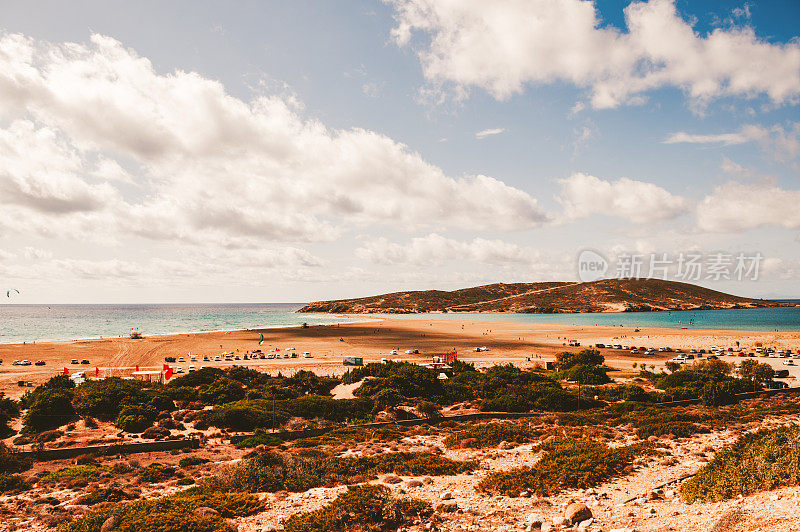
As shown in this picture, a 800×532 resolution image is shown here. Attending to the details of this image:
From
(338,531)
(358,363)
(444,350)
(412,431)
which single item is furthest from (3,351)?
(338,531)

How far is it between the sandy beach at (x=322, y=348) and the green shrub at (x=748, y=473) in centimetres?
4024

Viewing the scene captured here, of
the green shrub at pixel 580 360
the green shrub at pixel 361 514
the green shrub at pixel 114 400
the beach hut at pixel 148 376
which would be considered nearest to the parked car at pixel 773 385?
the green shrub at pixel 580 360

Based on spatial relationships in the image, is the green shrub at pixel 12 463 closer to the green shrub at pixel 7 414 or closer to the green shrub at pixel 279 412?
the green shrub at pixel 7 414

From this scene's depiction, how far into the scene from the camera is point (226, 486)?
14.7m

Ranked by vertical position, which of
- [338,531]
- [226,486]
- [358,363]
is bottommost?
[358,363]

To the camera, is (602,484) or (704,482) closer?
(704,482)

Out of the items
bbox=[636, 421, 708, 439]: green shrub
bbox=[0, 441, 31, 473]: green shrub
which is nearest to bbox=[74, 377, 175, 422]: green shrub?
bbox=[0, 441, 31, 473]: green shrub

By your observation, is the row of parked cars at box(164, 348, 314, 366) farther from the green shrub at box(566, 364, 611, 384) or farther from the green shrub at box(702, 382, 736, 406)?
the green shrub at box(702, 382, 736, 406)

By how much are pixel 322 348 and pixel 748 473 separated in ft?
214

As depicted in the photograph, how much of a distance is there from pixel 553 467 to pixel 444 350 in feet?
183

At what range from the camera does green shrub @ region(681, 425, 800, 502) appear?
10766 millimetres

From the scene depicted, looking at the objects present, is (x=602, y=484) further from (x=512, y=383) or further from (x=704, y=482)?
(x=512, y=383)

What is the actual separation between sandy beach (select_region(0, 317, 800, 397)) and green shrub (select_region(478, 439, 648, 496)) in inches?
1410

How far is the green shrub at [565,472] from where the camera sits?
13.4m
